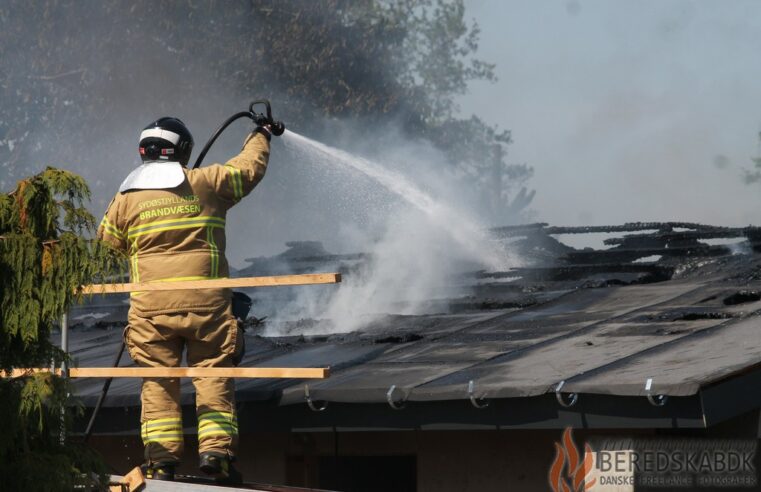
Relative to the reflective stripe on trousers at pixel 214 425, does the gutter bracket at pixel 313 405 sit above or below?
above

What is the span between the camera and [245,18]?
27.1m

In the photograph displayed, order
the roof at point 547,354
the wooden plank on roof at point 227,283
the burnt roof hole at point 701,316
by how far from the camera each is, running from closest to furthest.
Answer: 1. the wooden plank on roof at point 227,283
2. the roof at point 547,354
3. the burnt roof hole at point 701,316

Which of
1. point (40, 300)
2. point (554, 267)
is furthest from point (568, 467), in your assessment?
point (554, 267)

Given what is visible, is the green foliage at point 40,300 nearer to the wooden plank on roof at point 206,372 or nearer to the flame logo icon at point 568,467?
the wooden plank on roof at point 206,372

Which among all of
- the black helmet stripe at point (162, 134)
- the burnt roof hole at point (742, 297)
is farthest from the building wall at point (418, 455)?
the black helmet stripe at point (162, 134)

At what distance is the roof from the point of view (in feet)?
17.2

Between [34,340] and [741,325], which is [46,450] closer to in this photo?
[34,340]

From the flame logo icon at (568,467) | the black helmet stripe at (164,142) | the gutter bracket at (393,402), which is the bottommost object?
the flame logo icon at (568,467)

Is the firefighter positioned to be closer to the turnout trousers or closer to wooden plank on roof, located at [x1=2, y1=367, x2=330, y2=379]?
the turnout trousers

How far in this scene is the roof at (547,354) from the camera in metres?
5.23

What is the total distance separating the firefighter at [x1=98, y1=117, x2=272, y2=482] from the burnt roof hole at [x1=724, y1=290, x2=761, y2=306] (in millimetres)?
2758

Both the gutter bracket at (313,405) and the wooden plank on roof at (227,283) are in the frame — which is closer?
the wooden plank on roof at (227,283)

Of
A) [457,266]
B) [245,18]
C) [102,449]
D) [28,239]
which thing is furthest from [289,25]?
[28,239]

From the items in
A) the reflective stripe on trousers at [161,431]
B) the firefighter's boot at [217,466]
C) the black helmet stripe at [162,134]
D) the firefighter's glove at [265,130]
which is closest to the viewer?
the firefighter's boot at [217,466]
